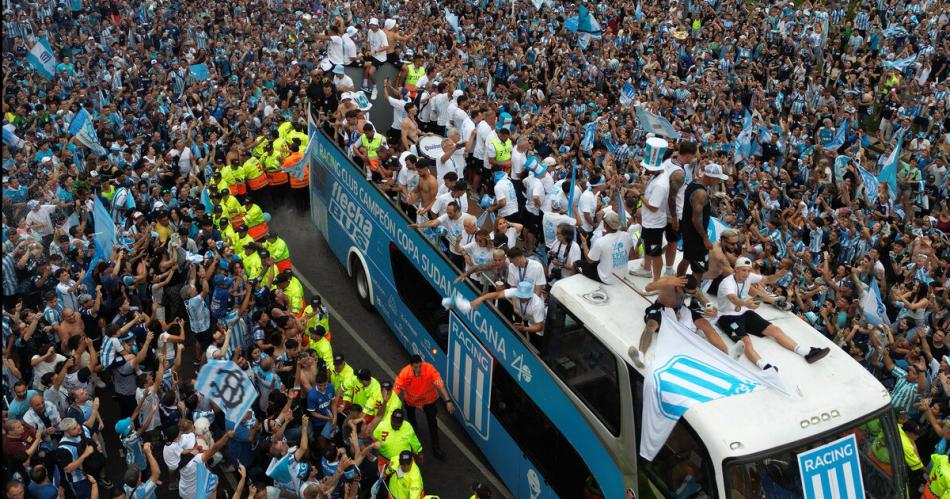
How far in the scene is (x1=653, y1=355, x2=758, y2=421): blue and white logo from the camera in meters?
6.84

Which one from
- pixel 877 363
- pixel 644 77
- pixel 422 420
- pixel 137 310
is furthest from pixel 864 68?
pixel 137 310

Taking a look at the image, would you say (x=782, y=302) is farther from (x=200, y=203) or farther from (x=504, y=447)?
(x=200, y=203)

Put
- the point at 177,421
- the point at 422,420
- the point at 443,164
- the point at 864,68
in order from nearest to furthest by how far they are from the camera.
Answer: the point at 177,421 < the point at 422,420 < the point at 443,164 < the point at 864,68

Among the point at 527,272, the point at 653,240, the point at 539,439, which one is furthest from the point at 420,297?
the point at 653,240

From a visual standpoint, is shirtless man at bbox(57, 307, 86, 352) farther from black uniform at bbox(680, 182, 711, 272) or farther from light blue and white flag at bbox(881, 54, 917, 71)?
light blue and white flag at bbox(881, 54, 917, 71)

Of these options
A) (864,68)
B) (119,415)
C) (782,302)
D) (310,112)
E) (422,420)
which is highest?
(310,112)

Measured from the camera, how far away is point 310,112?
14.8 m

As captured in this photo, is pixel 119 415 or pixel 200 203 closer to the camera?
pixel 119 415

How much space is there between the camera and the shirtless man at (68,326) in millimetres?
10500

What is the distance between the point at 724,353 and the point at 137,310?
7.18m

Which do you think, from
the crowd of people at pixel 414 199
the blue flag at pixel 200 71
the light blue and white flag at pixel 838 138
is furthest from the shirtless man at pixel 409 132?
the blue flag at pixel 200 71

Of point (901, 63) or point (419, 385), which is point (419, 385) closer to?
point (419, 385)

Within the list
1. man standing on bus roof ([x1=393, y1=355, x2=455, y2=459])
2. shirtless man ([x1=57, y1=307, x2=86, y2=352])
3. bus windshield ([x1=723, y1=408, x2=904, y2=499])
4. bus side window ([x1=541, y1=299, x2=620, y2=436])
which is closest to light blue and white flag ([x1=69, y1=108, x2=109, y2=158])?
shirtless man ([x1=57, y1=307, x2=86, y2=352])

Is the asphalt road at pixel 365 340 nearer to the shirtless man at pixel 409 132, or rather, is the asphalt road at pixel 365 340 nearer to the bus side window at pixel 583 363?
the shirtless man at pixel 409 132
